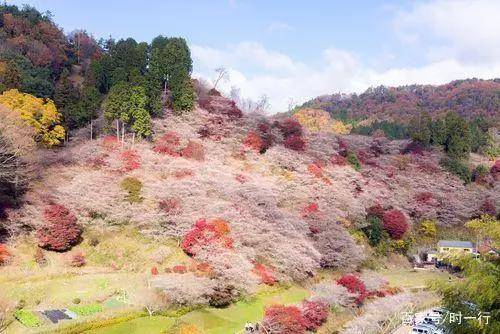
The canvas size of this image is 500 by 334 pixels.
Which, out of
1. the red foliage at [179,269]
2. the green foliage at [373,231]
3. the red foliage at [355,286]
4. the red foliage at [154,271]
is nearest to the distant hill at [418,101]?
the green foliage at [373,231]

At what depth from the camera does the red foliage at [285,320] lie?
2230 cm

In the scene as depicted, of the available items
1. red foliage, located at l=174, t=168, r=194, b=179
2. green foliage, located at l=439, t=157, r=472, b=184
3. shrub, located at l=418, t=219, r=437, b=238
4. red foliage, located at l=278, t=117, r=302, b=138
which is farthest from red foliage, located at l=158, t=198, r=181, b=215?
green foliage, located at l=439, t=157, r=472, b=184

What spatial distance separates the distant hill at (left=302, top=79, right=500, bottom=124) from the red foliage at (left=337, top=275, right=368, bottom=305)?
6471cm

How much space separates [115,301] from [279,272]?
10.6m

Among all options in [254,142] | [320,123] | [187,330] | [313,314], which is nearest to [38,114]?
[254,142]

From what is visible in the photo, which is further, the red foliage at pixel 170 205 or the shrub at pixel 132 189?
the shrub at pixel 132 189

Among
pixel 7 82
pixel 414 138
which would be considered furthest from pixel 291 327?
pixel 414 138

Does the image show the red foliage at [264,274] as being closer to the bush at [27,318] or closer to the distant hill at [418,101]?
the bush at [27,318]

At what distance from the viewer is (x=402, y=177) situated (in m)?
50.4

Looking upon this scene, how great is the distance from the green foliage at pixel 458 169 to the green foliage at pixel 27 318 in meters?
45.0

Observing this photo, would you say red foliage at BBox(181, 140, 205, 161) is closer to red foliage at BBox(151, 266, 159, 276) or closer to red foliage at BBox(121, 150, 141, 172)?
red foliage at BBox(121, 150, 141, 172)

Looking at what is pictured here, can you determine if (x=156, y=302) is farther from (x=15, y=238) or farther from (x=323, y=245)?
(x=323, y=245)

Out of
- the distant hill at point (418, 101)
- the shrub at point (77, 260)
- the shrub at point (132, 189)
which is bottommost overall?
the shrub at point (77, 260)

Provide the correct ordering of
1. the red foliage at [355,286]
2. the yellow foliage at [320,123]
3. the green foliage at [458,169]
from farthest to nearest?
the yellow foliage at [320,123]
the green foliage at [458,169]
the red foliage at [355,286]
